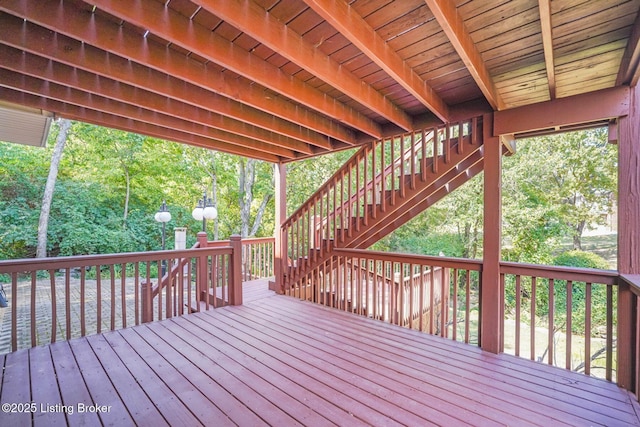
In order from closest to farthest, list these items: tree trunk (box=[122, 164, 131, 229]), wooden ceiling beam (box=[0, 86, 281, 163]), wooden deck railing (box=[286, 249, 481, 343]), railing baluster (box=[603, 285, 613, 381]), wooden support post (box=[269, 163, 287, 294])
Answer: railing baluster (box=[603, 285, 613, 381])
wooden ceiling beam (box=[0, 86, 281, 163])
wooden deck railing (box=[286, 249, 481, 343])
wooden support post (box=[269, 163, 287, 294])
tree trunk (box=[122, 164, 131, 229])

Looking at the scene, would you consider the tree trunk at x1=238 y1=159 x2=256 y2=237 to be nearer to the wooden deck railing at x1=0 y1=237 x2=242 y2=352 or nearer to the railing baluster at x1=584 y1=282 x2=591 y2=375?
the wooden deck railing at x1=0 y1=237 x2=242 y2=352

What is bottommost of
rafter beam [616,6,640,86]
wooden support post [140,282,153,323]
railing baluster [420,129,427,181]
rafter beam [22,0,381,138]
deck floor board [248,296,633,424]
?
deck floor board [248,296,633,424]

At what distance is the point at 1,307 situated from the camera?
17.8 ft

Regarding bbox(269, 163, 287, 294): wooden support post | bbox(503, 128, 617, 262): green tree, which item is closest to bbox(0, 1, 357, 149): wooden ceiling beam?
bbox(269, 163, 287, 294): wooden support post

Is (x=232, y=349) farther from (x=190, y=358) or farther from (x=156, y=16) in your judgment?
(x=156, y=16)

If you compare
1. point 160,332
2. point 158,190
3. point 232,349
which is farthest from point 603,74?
point 158,190

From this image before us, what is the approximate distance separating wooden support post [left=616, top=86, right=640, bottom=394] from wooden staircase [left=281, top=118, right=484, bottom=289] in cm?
110

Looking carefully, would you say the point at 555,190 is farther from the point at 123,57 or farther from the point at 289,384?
the point at 123,57

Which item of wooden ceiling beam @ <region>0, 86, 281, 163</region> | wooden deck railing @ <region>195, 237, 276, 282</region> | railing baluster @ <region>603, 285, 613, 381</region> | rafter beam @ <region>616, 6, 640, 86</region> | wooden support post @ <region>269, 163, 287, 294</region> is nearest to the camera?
rafter beam @ <region>616, 6, 640, 86</region>

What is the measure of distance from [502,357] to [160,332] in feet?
11.5

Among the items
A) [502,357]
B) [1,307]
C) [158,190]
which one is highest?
[158,190]

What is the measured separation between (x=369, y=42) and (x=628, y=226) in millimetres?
2484

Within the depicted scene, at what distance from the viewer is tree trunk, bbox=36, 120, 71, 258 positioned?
29.9 feet

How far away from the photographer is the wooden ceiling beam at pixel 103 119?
104 inches
